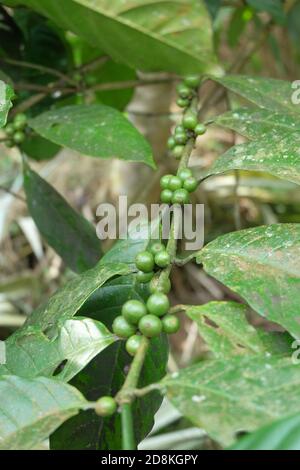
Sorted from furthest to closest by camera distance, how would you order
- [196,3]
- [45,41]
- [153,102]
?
[153,102], [45,41], [196,3]

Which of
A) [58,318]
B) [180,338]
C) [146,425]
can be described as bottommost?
[180,338]

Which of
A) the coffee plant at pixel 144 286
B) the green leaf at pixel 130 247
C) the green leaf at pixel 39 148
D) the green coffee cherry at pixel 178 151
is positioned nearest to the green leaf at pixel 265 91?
the coffee plant at pixel 144 286

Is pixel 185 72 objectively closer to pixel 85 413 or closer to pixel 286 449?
pixel 85 413

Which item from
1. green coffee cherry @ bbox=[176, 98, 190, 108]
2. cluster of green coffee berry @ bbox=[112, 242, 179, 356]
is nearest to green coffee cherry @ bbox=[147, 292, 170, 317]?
cluster of green coffee berry @ bbox=[112, 242, 179, 356]

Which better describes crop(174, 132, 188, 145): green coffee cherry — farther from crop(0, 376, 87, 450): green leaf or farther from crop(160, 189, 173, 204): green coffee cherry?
crop(0, 376, 87, 450): green leaf

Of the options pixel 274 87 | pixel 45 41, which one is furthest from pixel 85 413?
pixel 45 41

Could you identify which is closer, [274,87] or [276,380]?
[276,380]

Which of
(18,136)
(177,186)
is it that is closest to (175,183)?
(177,186)
